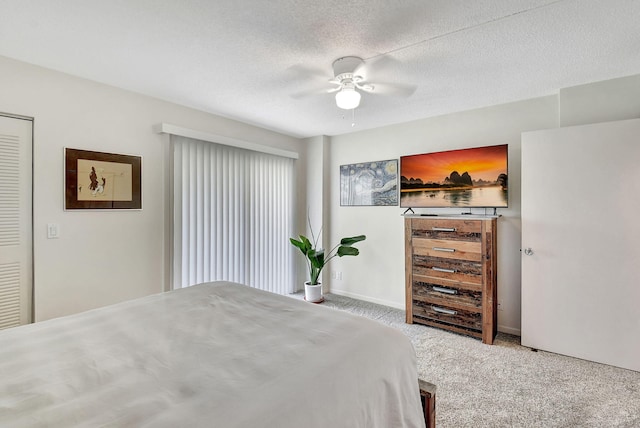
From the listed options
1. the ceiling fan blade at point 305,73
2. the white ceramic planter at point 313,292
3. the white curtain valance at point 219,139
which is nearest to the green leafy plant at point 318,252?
the white ceramic planter at point 313,292

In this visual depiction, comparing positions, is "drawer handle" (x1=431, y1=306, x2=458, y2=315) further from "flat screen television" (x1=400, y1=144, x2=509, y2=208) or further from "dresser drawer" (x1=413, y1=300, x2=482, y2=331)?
"flat screen television" (x1=400, y1=144, x2=509, y2=208)

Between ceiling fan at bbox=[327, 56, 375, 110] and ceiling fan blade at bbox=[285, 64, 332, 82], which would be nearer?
ceiling fan at bbox=[327, 56, 375, 110]

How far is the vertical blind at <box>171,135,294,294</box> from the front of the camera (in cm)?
314

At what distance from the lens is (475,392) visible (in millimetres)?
2064

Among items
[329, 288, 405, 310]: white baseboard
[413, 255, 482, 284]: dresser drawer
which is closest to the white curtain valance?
[329, 288, 405, 310]: white baseboard

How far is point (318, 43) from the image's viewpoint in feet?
6.32

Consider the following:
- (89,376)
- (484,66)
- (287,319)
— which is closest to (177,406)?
(89,376)

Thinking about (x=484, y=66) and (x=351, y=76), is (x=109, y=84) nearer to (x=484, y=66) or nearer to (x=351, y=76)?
(x=351, y=76)

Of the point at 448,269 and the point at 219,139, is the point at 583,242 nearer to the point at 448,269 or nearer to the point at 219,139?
the point at 448,269

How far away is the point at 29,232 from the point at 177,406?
2331 millimetres

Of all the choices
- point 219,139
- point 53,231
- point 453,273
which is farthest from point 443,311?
point 53,231

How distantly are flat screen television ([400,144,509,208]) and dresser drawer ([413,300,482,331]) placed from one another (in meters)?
1.15

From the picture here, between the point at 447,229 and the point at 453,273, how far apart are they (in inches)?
18.1

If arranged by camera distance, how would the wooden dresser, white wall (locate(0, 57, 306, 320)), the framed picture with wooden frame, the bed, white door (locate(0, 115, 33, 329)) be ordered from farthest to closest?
1. the wooden dresser
2. the framed picture with wooden frame
3. white wall (locate(0, 57, 306, 320))
4. white door (locate(0, 115, 33, 329))
5. the bed
